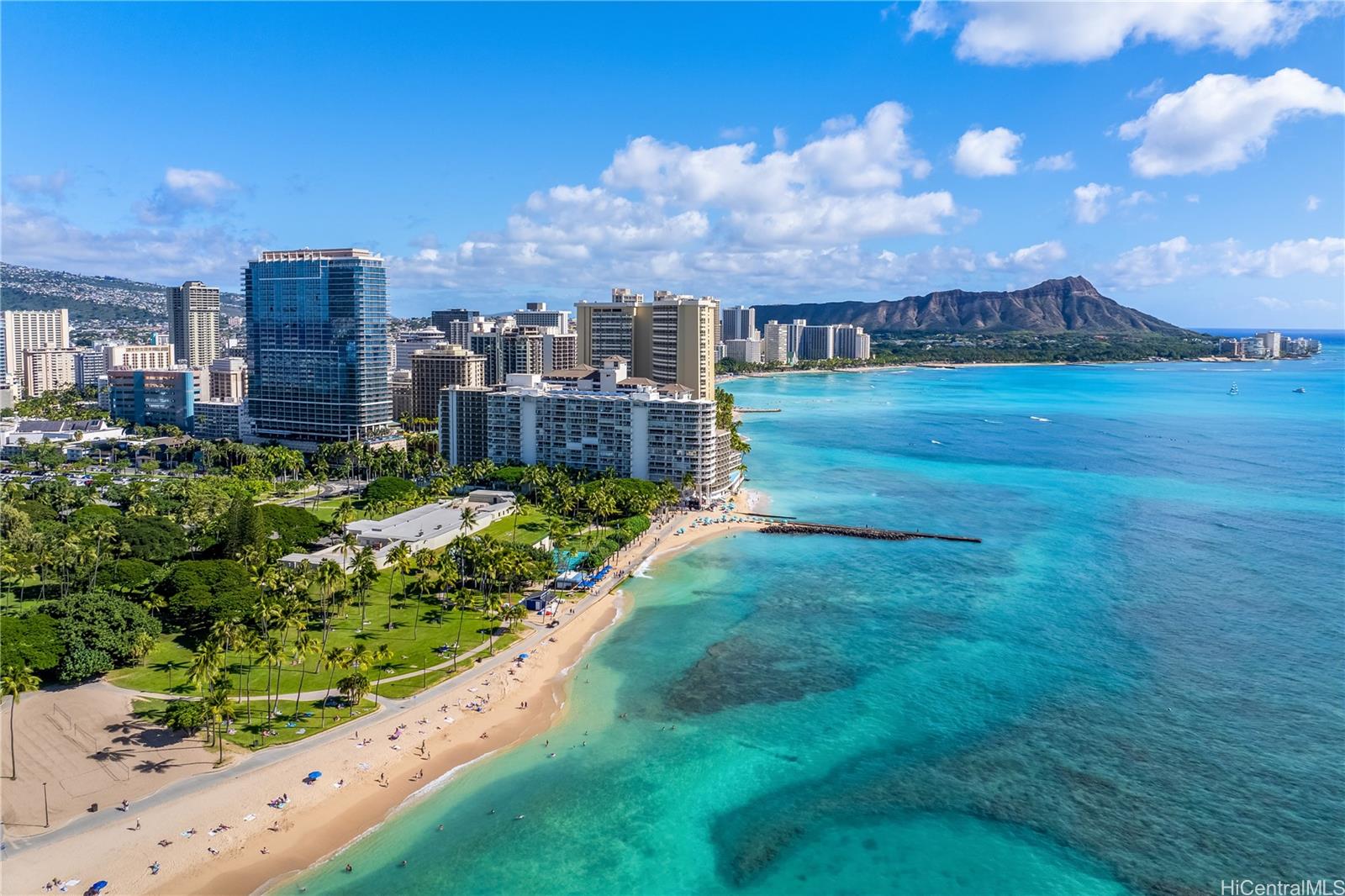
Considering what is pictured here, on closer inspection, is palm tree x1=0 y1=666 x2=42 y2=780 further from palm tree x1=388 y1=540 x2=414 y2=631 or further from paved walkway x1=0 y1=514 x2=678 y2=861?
palm tree x1=388 y1=540 x2=414 y2=631

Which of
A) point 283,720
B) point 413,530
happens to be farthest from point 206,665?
point 413,530

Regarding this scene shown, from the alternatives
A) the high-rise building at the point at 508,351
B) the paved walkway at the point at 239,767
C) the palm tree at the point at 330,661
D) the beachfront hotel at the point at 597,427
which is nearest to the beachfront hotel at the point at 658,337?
the beachfront hotel at the point at 597,427

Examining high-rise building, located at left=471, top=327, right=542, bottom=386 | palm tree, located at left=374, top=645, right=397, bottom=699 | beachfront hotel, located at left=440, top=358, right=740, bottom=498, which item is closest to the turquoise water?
palm tree, located at left=374, top=645, right=397, bottom=699

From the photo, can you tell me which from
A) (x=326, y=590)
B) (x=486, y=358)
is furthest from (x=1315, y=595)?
(x=486, y=358)

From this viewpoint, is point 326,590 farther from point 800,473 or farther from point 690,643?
point 800,473

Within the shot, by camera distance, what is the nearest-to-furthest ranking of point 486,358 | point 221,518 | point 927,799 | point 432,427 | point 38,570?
point 927,799
point 38,570
point 221,518
point 432,427
point 486,358

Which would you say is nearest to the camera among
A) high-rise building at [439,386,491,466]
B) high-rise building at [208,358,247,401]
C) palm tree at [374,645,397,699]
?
palm tree at [374,645,397,699]

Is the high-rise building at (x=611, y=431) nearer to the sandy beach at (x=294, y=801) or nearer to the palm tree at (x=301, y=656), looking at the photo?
the sandy beach at (x=294, y=801)
